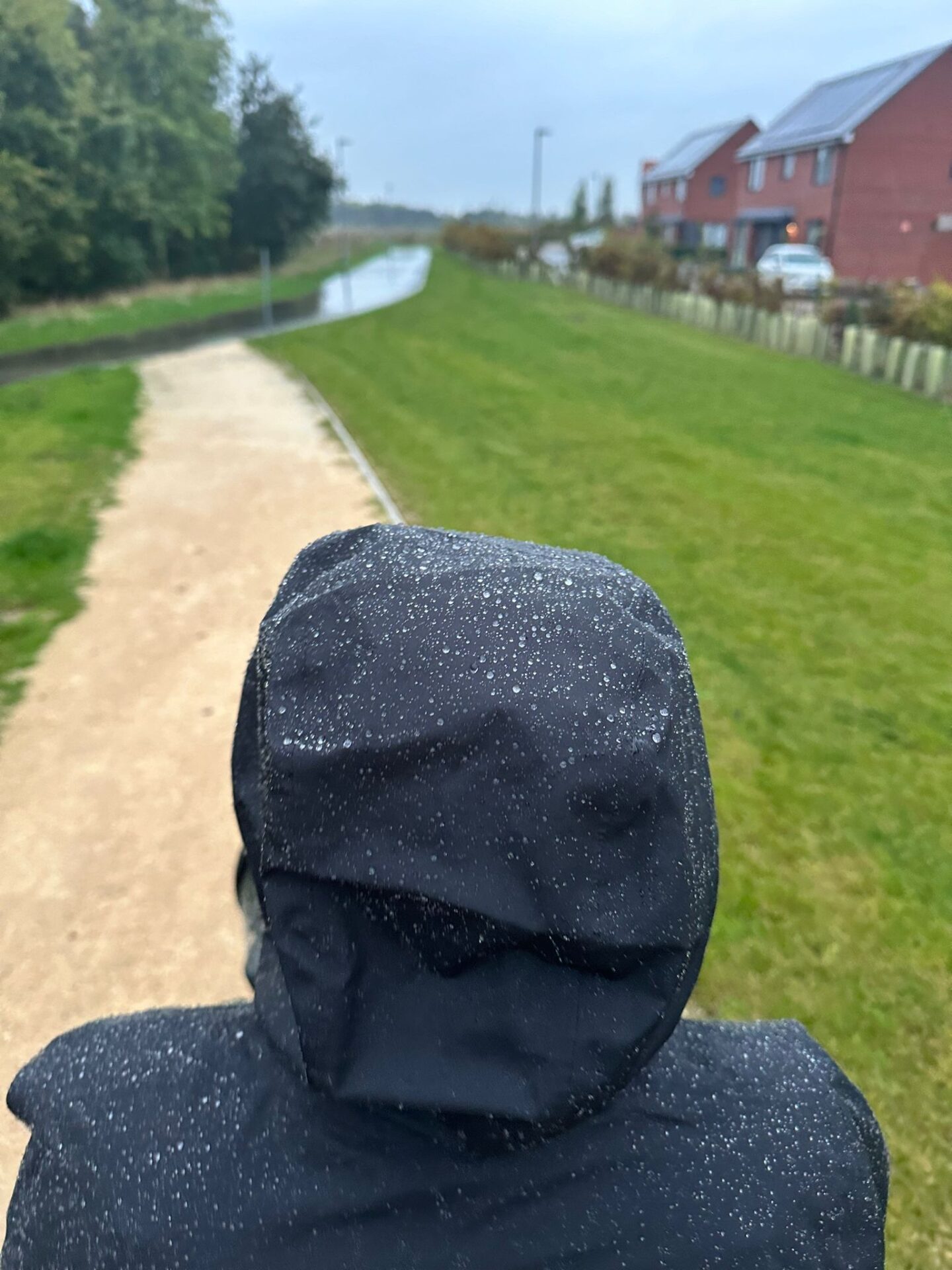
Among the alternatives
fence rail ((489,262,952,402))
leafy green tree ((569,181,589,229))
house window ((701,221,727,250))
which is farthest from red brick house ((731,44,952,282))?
leafy green tree ((569,181,589,229))

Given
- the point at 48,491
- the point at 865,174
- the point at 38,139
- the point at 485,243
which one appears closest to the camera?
the point at 48,491

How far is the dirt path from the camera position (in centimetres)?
315

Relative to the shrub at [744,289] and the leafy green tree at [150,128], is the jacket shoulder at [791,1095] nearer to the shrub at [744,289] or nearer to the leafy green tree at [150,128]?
the leafy green tree at [150,128]

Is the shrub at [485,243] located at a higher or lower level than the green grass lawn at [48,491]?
higher

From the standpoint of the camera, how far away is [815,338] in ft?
53.1

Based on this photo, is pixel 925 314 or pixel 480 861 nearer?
pixel 480 861

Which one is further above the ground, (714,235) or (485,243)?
(714,235)

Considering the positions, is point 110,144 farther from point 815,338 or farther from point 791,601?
point 791,601

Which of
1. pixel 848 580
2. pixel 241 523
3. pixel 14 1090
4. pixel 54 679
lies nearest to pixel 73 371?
pixel 241 523

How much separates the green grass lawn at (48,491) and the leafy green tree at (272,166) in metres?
25.4

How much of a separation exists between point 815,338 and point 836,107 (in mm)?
15797

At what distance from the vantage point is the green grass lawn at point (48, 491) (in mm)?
5777

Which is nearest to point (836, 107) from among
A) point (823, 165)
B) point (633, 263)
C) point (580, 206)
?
point (823, 165)

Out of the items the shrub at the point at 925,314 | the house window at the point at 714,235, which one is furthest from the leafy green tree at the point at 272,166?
the shrub at the point at 925,314
